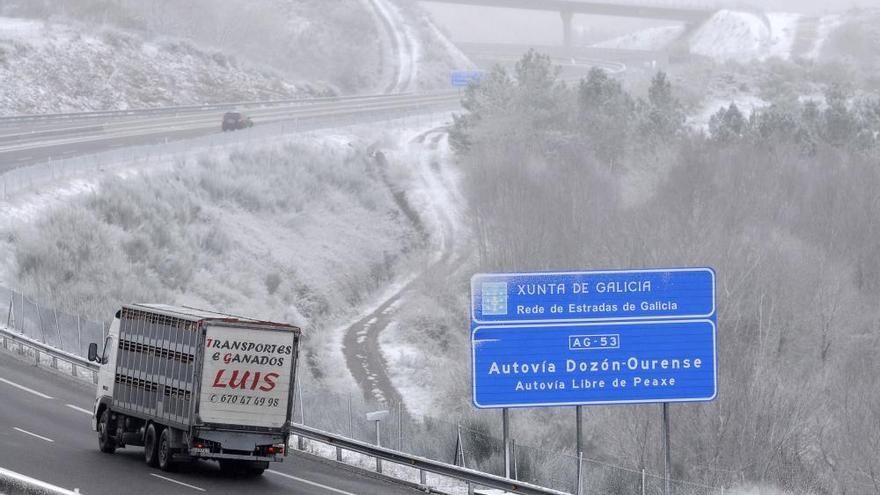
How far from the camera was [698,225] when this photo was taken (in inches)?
2197

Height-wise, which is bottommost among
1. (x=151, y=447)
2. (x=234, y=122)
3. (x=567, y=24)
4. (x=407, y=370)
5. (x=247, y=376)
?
(x=407, y=370)

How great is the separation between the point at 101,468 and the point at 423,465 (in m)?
5.63

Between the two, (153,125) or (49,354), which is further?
(153,125)

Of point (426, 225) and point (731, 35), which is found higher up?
point (731, 35)

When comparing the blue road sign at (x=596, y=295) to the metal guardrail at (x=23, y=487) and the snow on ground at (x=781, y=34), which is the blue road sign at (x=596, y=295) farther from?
the snow on ground at (x=781, y=34)

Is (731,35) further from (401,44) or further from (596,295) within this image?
(596,295)

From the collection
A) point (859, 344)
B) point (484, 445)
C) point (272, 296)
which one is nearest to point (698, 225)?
point (859, 344)

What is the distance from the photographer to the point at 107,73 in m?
84.6

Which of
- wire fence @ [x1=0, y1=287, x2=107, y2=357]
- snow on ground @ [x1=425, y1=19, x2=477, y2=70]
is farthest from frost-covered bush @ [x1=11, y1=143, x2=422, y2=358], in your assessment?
snow on ground @ [x1=425, y1=19, x2=477, y2=70]

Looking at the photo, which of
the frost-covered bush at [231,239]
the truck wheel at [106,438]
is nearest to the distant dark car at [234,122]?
the frost-covered bush at [231,239]

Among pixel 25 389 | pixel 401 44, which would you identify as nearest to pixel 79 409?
pixel 25 389

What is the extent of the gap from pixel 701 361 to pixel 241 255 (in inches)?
1273

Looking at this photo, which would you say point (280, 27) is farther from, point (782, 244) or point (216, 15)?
point (782, 244)

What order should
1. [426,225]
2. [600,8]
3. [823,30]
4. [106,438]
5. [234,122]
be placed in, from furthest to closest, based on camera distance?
1. [823,30]
2. [600,8]
3. [234,122]
4. [426,225]
5. [106,438]
